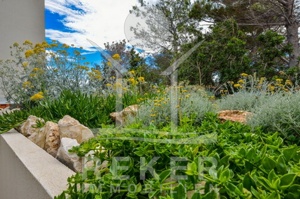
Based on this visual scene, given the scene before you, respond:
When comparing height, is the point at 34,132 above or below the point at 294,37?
below

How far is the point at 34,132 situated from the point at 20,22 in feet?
20.6

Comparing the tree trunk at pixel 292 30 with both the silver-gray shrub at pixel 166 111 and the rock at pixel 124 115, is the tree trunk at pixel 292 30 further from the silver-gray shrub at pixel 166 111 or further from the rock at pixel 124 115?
the rock at pixel 124 115

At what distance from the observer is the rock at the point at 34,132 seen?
2459 millimetres

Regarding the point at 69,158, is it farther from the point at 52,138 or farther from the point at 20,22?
the point at 20,22

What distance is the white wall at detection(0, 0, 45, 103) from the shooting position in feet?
25.1

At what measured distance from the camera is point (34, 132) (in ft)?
9.09

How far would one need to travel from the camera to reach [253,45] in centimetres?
882

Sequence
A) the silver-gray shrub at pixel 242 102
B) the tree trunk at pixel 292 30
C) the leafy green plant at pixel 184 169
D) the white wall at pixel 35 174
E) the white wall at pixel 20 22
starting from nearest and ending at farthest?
1. the leafy green plant at pixel 184 169
2. the white wall at pixel 35 174
3. the silver-gray shrub at pixel 242 102
4. the white wall at pixel 20 22
5. the tree trunk at pixel 292 30

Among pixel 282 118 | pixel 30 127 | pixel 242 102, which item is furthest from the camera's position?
pixel 242 102

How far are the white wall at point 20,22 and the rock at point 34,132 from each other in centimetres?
570

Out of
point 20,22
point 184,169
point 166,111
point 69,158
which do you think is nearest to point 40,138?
point 69,158

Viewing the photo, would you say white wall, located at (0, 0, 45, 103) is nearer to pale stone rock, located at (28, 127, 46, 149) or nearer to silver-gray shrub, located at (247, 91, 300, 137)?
pale stone rock, located at (28, 127, 46, 149)

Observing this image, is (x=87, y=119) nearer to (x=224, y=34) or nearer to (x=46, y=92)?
(x=46, y=92)

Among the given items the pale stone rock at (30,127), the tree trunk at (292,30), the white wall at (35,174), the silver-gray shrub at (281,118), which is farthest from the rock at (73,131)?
the tree trunk at (292,30)
